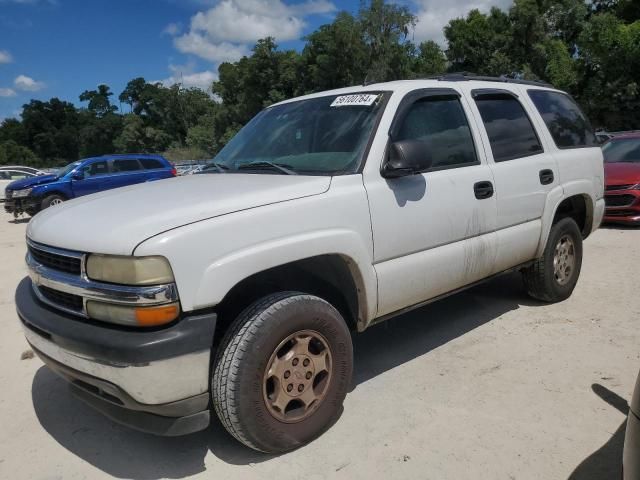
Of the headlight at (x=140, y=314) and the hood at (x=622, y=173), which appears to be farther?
the hood at (x=622, y=173)

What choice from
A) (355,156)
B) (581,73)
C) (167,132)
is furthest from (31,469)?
(167,132)

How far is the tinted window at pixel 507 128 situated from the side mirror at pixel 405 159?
3.57 ft

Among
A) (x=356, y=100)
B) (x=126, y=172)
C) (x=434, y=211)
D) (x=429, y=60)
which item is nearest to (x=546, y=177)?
(x=434, y=211)

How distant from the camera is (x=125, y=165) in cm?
1445

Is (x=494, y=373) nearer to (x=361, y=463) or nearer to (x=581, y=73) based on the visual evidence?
(x=361, y=463)

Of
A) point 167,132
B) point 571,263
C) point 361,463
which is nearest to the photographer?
point 361,463

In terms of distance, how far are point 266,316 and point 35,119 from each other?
321 ft

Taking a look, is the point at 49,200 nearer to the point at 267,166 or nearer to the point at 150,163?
the point at 150,163

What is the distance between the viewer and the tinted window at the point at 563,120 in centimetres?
451

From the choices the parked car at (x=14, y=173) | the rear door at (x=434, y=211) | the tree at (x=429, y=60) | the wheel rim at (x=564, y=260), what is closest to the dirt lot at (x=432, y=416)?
the wheel rim at (x=564, y=260)

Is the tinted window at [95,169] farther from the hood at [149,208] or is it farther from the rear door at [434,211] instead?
the rear door at [434,211]

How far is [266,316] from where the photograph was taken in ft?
8.03

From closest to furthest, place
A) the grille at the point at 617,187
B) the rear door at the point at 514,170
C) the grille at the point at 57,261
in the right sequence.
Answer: the grille at the point at 57,261 → the rear door at the point at 514,170 → the grille at the point at 617,187

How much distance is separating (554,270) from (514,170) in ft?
4.04
